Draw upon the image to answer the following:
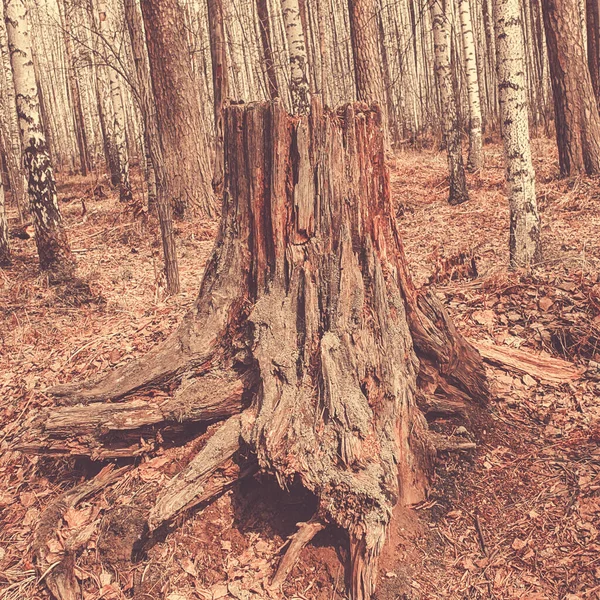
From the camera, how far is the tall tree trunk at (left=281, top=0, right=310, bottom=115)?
846 cm

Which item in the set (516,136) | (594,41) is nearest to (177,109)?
(516,136)

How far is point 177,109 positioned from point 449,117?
13.1 ft

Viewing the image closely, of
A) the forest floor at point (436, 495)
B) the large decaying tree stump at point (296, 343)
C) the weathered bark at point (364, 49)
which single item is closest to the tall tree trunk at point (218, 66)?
the weathered bark at point (364, 49)

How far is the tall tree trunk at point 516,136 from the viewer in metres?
4.70

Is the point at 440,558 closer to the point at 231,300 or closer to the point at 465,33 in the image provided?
the point at 231,300

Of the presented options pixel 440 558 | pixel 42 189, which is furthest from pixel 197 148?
pixel 440 558

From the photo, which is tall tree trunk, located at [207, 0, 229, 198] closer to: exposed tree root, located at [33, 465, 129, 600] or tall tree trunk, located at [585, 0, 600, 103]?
tall tree trunk, located at [585, 0, 600, 103]

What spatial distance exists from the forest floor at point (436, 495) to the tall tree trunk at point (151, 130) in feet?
1.52

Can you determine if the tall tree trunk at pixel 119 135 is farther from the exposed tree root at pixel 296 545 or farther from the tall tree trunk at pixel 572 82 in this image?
the exposed tree root at pixel 296 545

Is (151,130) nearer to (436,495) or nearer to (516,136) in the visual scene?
Answer: (516,136)

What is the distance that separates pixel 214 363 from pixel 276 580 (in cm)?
113

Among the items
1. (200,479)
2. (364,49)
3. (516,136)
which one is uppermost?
(364,49)

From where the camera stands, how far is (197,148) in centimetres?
849

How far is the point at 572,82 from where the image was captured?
309 inches
